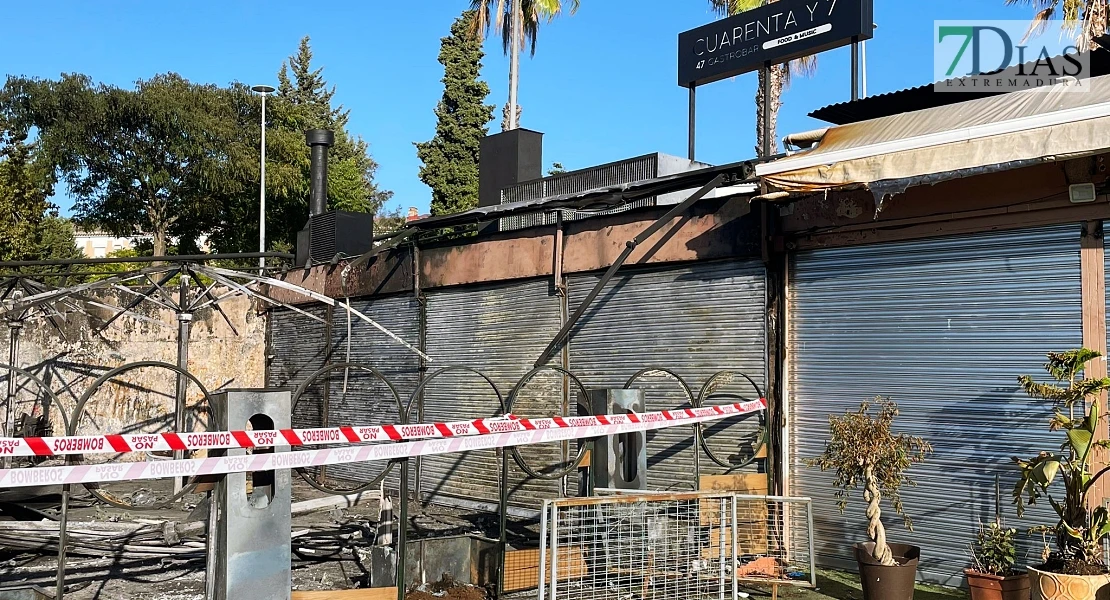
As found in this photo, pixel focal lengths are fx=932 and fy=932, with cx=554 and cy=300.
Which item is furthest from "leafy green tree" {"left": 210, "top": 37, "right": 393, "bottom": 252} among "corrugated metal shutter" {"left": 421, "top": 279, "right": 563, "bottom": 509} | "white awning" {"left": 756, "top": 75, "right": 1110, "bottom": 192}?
"white awning" {"left": 756, "top": 75, "right": 1110, "bottom": 192}

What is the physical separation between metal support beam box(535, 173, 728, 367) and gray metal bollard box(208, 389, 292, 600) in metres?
4.95

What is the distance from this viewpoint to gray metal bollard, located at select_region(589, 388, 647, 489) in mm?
8523

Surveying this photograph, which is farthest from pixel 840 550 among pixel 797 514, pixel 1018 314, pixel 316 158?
pixel 316 158

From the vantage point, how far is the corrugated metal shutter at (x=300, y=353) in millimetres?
16359

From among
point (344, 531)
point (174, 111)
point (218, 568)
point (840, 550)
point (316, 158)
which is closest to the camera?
point (218, 568)

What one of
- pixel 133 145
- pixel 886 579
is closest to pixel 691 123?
pixel 886 579

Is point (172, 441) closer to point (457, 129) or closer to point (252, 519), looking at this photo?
point (252, 519)

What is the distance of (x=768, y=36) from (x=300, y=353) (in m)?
9.82

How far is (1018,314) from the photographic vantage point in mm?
8062

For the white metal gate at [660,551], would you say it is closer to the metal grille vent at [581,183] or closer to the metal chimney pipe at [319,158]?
the metal grille vent at [581,183]

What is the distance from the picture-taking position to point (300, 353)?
16.8 meters

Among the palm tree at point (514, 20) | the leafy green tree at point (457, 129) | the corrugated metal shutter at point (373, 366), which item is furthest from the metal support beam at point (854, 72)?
the leafy green tree at point (457, 129)

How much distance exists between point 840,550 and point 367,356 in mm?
8700

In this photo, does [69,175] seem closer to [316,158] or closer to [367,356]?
[316,158]
